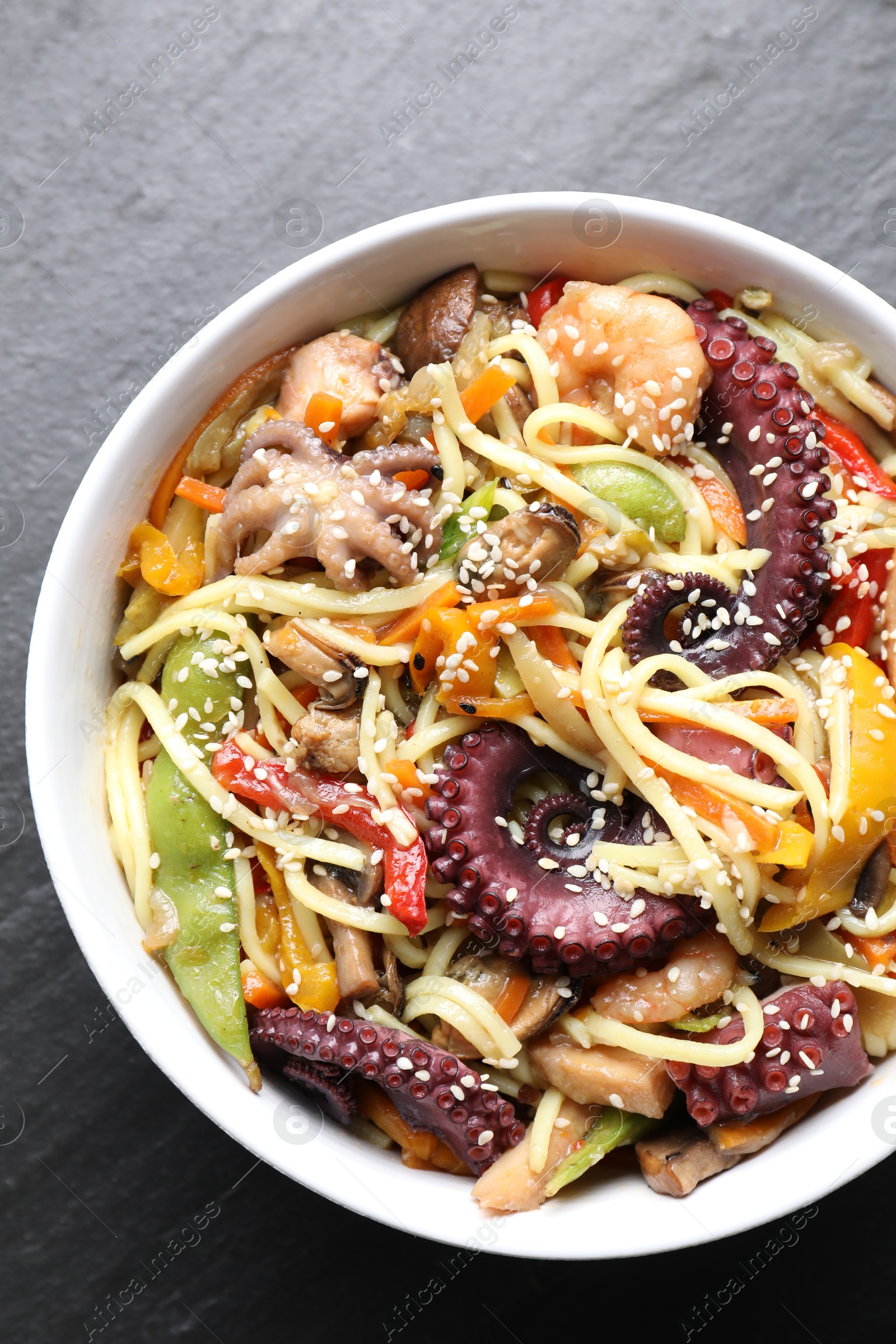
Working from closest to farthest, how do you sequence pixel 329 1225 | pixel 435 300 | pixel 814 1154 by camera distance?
pixel 814 1154
pixel 435 300
pixel 329 1225

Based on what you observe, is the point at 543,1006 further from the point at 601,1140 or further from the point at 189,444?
the point at 189,444

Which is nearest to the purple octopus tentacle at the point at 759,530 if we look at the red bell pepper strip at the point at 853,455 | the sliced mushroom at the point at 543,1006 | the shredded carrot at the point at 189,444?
the red bell pepper strip at the point at 853,455

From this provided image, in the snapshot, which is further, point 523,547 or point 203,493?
point 203,493

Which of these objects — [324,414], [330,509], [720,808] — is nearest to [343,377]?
[324,414]

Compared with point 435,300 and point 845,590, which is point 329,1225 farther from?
point 435,300

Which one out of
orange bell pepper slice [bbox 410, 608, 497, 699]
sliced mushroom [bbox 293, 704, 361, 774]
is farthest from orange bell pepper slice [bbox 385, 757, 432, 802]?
orange bell pepper slice [bbox 410, 608, 497, 699]

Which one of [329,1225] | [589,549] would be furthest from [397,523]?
[329,1225]

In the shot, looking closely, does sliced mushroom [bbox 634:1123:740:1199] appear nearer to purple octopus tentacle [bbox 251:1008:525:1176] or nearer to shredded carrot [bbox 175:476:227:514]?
purple octopus tentacle [bbox 251:1008:525:1176]
